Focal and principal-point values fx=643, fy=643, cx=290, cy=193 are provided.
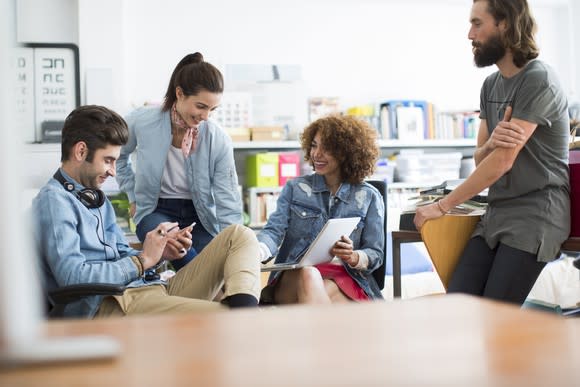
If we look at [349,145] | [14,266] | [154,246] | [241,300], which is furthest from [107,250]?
[14,266]

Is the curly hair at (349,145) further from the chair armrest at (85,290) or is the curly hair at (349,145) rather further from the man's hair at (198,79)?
the chair armrest at (85,290)

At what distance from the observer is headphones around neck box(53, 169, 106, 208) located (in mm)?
1913

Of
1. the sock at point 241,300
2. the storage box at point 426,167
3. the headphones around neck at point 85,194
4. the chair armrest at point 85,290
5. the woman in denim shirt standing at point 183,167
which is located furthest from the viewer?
the storage box at point 426,167

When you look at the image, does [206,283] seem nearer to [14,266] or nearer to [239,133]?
[14,266]

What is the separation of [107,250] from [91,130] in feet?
1.25

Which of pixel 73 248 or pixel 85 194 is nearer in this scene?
pixel 73 248

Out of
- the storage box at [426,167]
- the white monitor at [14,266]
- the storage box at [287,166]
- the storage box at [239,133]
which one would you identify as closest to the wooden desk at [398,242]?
the white monitor at [14,266]

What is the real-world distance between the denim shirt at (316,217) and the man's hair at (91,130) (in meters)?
0.72

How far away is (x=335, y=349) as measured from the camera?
18.6 inches

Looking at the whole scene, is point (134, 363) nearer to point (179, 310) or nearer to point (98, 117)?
point (179, 310)

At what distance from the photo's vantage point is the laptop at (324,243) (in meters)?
2.13

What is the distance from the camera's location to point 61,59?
15.3 feet

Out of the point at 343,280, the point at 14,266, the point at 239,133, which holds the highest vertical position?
the point at 239,133

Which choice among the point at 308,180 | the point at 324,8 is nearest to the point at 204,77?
the point at 308,180
